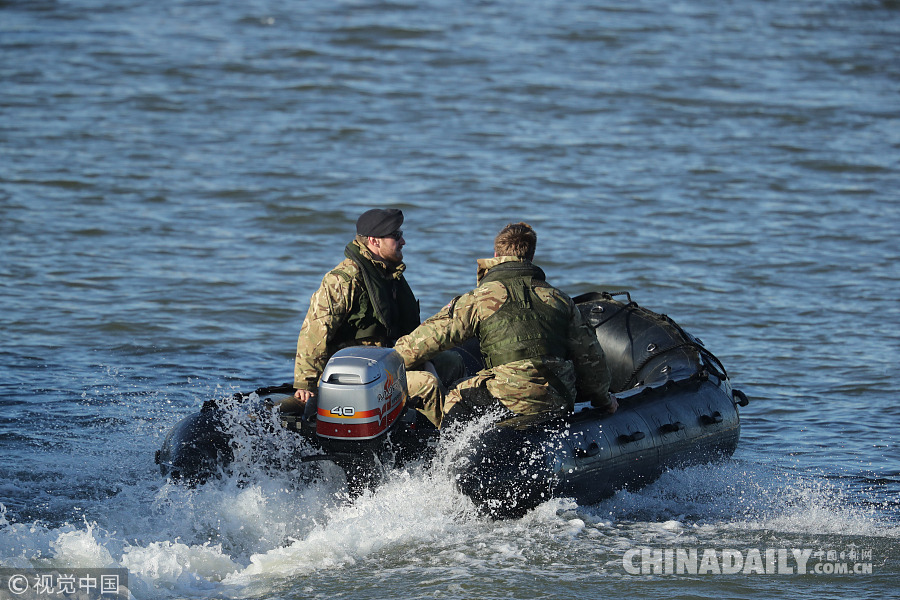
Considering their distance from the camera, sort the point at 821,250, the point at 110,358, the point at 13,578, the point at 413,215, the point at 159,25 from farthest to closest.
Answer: the point at 159,25, the point at 413,215, the point at 821,250, the point at 110,358, the point at 13,578

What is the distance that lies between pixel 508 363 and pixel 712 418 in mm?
1547

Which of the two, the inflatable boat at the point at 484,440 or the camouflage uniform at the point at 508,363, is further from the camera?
the camouflage uniform at the point at 508,363

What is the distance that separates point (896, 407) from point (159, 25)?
17.7 m

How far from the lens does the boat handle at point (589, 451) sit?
17.5 ft

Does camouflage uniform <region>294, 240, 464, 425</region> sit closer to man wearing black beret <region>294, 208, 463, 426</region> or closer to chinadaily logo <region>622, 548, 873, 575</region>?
man wearing black beret <region>294, 208, 463, 426</region>

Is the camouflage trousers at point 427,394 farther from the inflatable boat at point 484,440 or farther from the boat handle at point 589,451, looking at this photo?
the boat handle at point 589,451

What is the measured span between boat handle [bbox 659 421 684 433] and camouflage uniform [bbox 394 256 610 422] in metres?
0.66

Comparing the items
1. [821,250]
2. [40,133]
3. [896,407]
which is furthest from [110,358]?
[40,133]

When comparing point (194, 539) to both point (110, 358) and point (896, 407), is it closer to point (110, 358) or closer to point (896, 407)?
point (110, 358)

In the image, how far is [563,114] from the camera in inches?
661

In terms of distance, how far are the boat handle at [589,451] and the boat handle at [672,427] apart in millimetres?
531

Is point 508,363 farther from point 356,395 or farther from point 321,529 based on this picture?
point 321,529

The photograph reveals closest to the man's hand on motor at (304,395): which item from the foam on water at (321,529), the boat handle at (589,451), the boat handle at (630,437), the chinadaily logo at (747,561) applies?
the foam on water at (321,529)

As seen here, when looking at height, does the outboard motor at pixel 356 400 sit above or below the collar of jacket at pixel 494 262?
below
